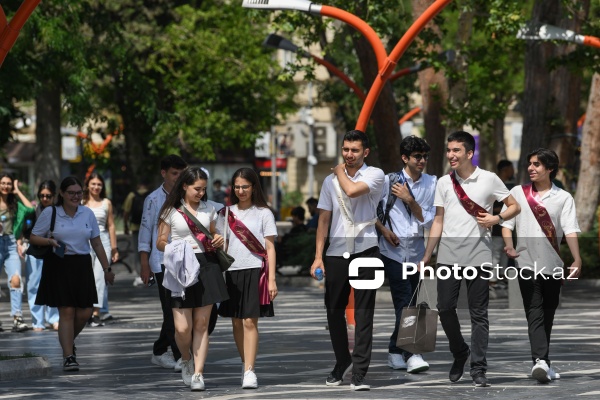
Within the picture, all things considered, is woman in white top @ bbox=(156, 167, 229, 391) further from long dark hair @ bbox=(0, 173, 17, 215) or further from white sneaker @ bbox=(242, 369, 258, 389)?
long dark hair @ bbox=(0, 173, 17, 215)

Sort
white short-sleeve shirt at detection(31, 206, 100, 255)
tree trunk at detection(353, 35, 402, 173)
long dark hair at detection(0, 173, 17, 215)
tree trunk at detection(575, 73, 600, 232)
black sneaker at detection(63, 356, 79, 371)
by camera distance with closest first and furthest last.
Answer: black sneaker at detection(63, 356, 79, 371) < white short-sleeve shirt at detection(31, 206, 100, 255) < long dark hair at detection(0, 173, 17, 215) < tree trunk at detection(353, 35, 402, 173) < tree trunk at detection(575, 73, 600, 232)

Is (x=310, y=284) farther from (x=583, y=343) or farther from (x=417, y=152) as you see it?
(x=417, y=152)

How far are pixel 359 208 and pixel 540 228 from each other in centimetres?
139

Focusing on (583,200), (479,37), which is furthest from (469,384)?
(479,37)

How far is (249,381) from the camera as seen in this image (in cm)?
1129

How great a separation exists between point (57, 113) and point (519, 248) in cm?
2480

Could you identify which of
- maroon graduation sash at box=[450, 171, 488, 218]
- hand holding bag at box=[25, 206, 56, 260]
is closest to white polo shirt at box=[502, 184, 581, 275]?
maroon graduation sash at box=[450, 171, 488, 218]

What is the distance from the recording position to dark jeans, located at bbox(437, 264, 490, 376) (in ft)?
37.1

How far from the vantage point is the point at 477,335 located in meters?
11.4

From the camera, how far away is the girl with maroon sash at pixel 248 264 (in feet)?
37.8

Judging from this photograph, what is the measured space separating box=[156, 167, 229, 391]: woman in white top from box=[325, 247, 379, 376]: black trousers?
780 mm

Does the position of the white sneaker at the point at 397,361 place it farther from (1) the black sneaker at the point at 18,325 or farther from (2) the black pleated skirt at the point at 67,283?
(1) the black sneaker at the point at 18,325

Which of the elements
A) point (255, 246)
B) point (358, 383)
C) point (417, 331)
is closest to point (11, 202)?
point (255, 246)

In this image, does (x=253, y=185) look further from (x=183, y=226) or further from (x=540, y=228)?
(x=540, y=228)
